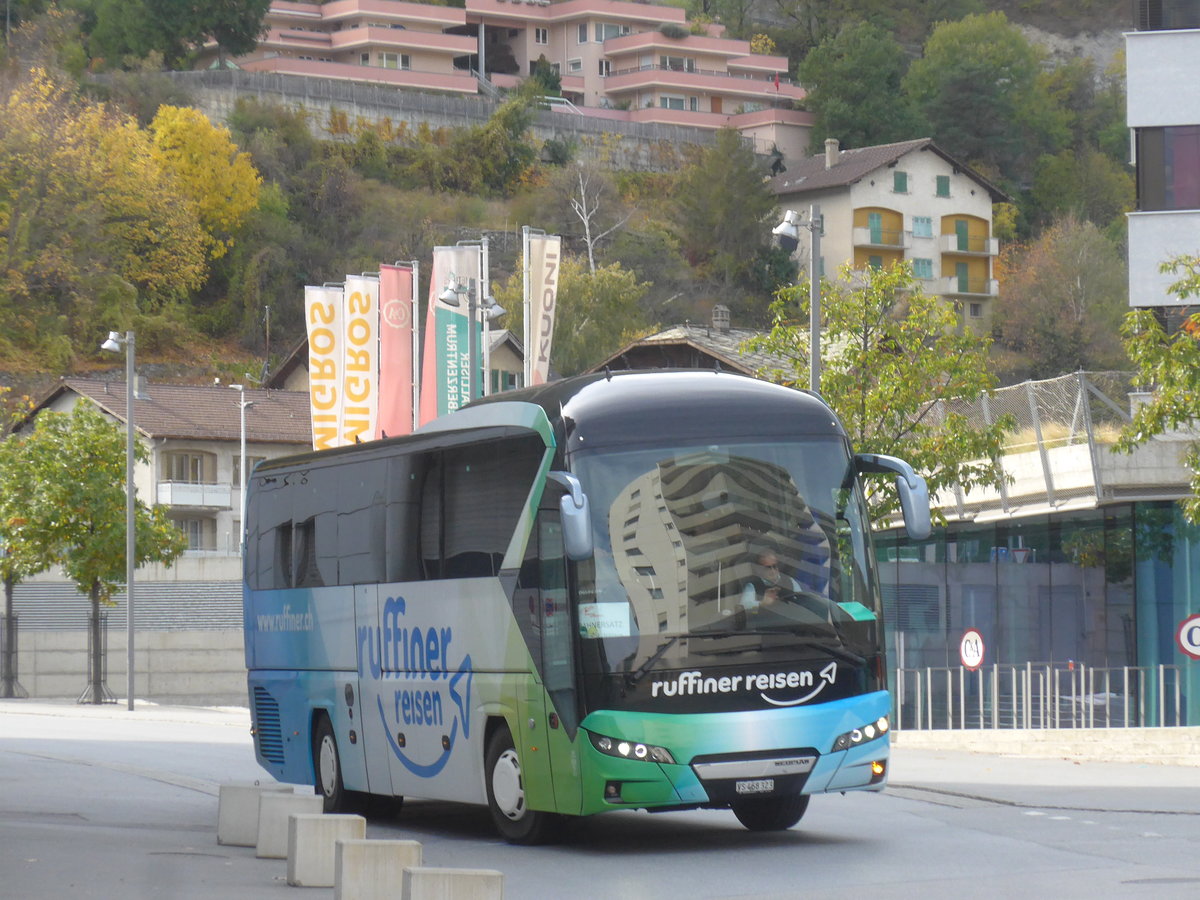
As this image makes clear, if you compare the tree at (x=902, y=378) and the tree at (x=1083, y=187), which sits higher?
the tree at (x=1083, y=187)

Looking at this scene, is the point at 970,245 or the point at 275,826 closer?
the point at 275,826

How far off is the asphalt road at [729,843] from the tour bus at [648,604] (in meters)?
0.53

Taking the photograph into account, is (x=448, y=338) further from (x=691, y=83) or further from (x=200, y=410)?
(x=691, y=83)

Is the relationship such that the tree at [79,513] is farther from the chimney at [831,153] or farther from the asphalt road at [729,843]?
the chimney at [831,153]

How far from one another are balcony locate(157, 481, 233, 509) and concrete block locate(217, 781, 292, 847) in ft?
192

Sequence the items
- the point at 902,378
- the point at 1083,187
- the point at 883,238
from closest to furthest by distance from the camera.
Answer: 1. the point at 902,378
2. the point at 883,238
3. the point at 1083,187

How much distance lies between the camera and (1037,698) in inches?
1097

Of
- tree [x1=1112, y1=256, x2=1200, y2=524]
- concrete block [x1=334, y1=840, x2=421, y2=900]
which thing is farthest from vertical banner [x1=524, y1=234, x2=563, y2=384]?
concrete block [x1=334, y1=840, x2=421, y2=900]

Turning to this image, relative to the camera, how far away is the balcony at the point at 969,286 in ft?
357

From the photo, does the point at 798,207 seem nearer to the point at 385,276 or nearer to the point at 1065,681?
the point at 385,276

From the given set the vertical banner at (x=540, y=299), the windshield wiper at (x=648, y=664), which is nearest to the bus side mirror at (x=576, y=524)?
the windshield wiper at (x=648, y=664)

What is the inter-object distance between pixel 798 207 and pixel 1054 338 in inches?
778

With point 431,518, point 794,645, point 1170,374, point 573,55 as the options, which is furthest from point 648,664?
point 573,55

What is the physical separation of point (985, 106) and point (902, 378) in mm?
95291
